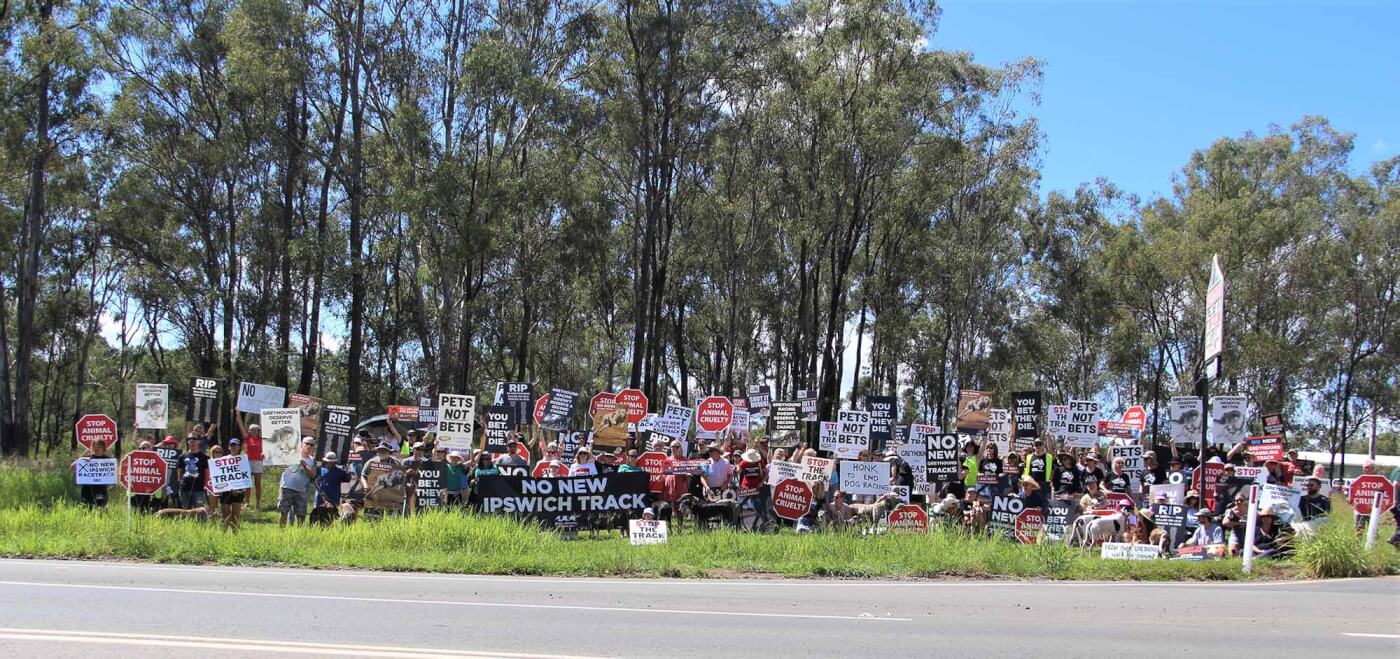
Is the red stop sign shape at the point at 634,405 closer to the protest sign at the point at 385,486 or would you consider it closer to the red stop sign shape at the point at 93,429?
the protest sign at the point at 385,486

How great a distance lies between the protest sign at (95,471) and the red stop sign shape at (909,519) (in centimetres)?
1285

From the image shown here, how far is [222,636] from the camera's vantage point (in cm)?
811

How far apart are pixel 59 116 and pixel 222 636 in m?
36.6

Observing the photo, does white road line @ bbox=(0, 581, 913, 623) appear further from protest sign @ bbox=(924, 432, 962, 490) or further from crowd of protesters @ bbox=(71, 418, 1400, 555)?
protest sign @ bbox=(924, 432, 962, 490)

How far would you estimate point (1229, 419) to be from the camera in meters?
23.1

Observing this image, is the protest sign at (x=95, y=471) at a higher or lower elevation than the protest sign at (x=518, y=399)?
lower

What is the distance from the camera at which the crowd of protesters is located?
16.9 meters

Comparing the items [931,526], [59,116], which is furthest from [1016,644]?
[59,116]

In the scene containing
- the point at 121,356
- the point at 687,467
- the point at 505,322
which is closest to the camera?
the point at 687,467

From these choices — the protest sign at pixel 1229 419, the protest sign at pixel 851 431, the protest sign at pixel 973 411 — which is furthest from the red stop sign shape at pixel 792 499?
the protest sign at pixel 1229 419

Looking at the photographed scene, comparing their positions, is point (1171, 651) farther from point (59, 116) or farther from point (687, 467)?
point (59, 116)

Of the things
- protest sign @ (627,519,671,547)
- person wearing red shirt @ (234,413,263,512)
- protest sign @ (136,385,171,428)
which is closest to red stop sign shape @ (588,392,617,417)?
person wearing red shirt @ (234,413,263,512)

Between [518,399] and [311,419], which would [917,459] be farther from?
[311,419]

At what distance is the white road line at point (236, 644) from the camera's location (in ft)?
24.5
